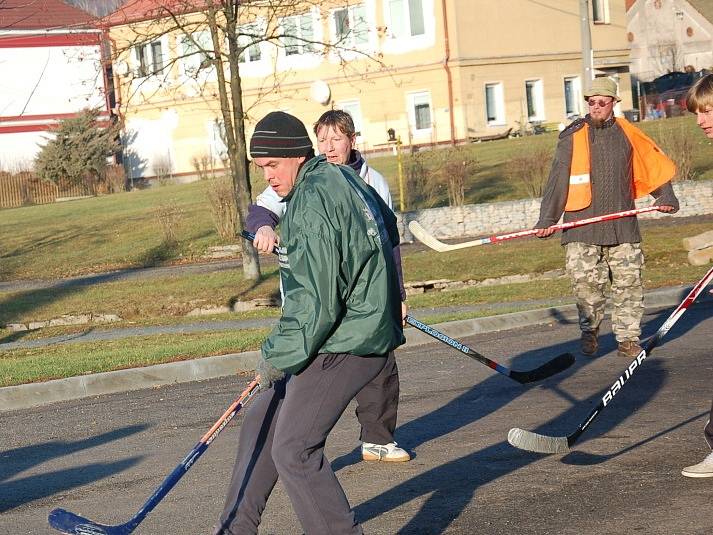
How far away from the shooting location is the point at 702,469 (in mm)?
5945

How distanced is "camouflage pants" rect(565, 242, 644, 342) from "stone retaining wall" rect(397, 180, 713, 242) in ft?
43.2

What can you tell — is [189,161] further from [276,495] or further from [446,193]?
[276,495]

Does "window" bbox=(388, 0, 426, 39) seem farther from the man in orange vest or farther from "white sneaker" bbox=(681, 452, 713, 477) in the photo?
"white sneaker" bbox=(681, 452, 713, 477)

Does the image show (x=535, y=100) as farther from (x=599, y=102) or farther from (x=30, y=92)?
(x=599, y=102)

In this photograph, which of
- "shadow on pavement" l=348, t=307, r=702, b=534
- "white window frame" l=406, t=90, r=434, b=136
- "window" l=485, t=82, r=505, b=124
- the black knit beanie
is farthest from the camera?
"window" l=485, t=82, r=505, b=124

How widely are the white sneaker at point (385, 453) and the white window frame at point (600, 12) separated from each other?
4430 centimetres

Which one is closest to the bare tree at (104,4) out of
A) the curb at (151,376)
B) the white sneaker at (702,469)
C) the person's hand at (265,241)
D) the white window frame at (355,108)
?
the curb at (151,376)

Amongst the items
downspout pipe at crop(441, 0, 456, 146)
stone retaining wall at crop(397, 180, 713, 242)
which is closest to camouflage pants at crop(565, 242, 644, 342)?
stone retaining wall at crop(397, 180, 713, 242)

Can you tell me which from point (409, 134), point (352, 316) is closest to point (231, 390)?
point (352, 316)

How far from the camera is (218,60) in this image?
17.7 m

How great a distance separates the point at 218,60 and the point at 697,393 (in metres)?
11.2

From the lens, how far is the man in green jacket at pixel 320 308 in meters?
4.31

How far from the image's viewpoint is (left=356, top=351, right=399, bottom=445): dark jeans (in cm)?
686

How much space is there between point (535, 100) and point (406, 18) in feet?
20.9
